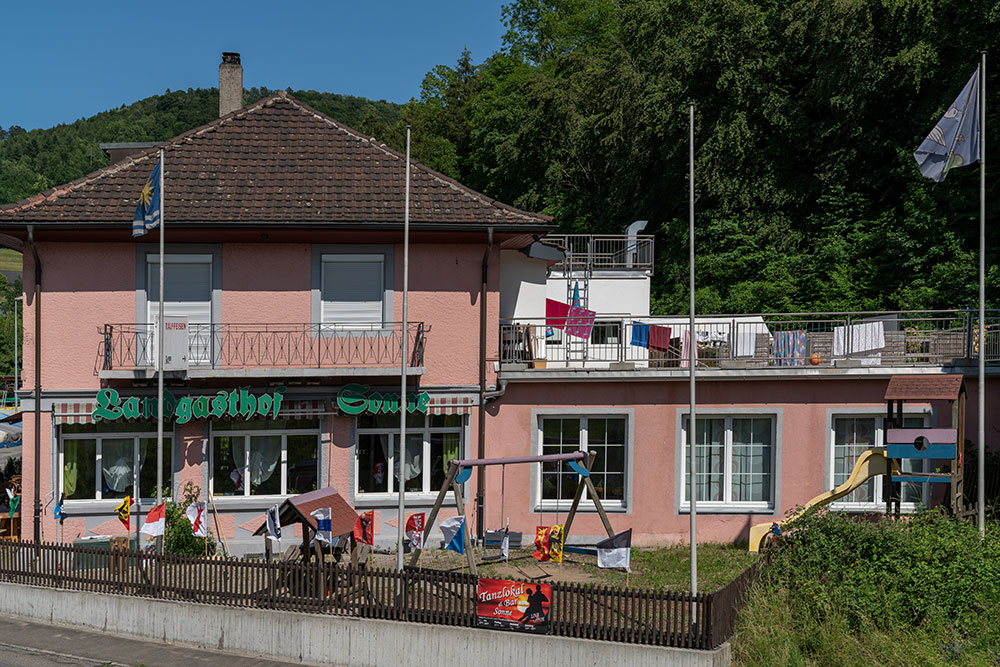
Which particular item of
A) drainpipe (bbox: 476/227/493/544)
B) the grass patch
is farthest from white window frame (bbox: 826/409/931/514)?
the grass patch

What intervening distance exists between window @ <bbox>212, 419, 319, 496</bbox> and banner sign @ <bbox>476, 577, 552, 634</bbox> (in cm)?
708

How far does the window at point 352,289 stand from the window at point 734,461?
6.57 meters

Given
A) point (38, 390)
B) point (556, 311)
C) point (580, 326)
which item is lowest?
point (38, 390)

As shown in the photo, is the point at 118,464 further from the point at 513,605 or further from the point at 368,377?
the point at 513,605

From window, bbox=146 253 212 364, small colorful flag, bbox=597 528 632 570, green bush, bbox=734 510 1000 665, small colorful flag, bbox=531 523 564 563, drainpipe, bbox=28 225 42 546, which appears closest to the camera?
green bush, bbox=734 510 1000 665

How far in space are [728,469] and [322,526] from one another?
8.79 m

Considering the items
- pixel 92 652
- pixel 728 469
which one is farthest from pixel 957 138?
pixel 92 652

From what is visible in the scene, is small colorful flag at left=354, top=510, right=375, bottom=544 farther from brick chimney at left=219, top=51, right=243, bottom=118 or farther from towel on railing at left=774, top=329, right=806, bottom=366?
brick chimney at left=219, top=51, right=243, bottom=118

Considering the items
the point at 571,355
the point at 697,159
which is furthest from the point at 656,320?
the point at 697,159

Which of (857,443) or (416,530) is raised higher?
(857,443)

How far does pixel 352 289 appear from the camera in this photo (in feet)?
66.5

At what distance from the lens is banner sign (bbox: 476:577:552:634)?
45.2ft

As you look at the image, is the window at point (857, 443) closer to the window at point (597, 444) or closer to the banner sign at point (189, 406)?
the window at point (597, 444)

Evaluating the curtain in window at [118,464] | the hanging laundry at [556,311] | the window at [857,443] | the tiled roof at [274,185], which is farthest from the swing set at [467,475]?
the curtain in window at [118,464]
